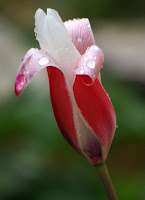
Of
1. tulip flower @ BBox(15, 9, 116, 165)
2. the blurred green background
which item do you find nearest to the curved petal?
tulip flower @ BBox(15, 9, 116, 165)

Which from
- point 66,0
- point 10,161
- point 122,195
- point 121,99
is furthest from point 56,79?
point 66,0

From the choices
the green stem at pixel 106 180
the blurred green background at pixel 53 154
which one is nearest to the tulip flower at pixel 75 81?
the green stem at pixel 106 180

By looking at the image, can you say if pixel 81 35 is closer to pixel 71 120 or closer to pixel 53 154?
pixel 71 120

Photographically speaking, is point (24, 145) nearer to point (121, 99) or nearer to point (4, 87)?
point (121, 99)

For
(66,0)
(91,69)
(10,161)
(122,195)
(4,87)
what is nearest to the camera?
(91,69)

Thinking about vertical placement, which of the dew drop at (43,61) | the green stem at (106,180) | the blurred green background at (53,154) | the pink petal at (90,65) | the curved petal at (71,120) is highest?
the dew drop at (43,61)

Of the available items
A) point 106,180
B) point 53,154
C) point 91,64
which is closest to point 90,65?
point 91,64

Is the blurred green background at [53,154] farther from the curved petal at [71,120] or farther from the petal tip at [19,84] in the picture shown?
the petal tip at [19,84]
